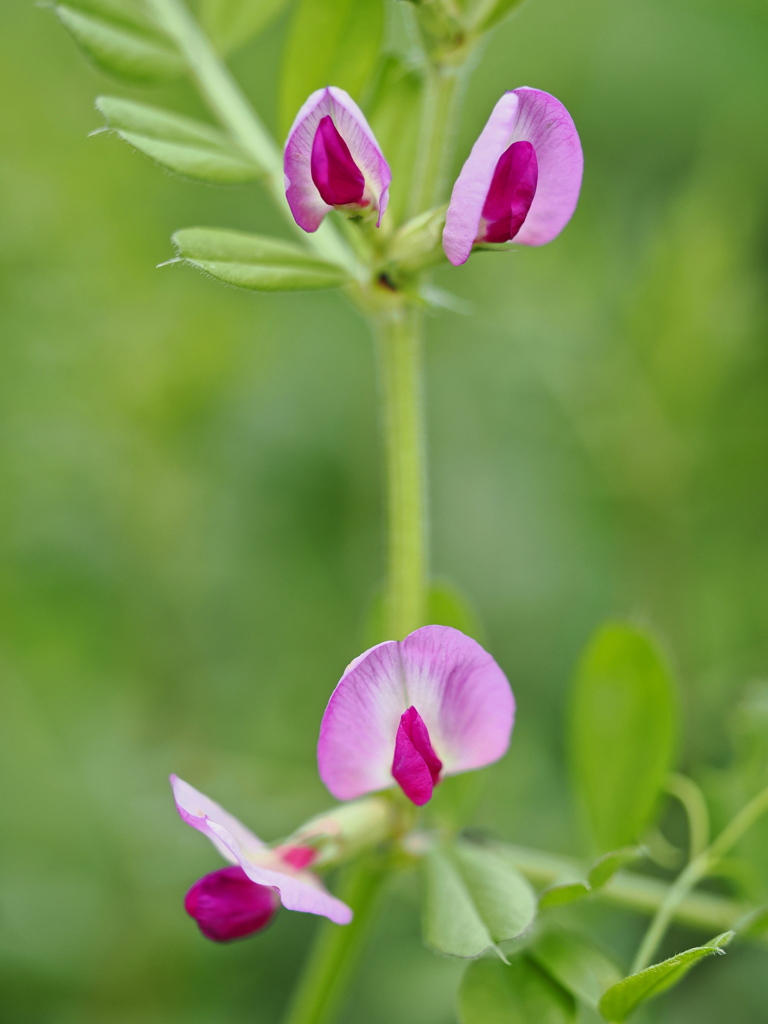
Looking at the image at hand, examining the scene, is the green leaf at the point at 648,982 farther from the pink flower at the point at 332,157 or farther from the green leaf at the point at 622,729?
the pink flower at the point at 332,157

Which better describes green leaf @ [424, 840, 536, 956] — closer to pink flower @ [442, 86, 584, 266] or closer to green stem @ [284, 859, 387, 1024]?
green stem @ [284, 859, 387, 1024]

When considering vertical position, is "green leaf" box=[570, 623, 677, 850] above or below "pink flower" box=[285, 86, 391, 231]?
below

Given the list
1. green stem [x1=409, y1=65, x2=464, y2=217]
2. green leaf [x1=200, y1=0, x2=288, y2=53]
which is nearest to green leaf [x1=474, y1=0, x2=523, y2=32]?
green stem [x1=409, y1=65, x2=464, y2=217]

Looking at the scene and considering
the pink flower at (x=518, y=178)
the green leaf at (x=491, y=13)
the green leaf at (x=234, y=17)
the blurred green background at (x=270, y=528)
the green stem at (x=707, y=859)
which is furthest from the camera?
the blurred green background at (x=270, y=528)

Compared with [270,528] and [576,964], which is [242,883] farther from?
[270,528]

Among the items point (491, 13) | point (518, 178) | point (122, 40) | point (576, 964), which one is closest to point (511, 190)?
point (518, 178)

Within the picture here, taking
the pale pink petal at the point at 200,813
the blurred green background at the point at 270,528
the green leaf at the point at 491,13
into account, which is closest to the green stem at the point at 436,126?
the green leaf at the point at 491,13
